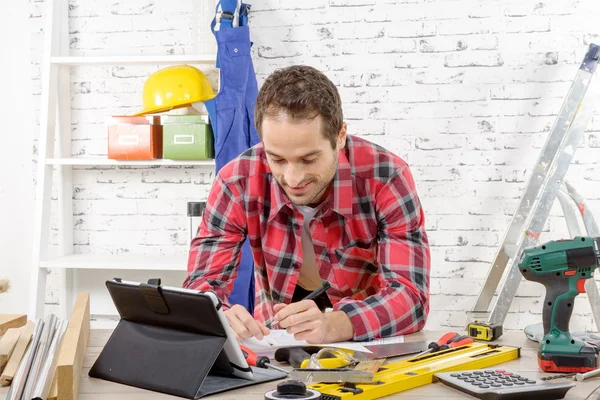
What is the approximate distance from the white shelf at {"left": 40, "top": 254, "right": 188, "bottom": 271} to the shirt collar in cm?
153

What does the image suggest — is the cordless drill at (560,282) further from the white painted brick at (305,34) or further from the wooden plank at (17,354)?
the white painted brick at (305,34)

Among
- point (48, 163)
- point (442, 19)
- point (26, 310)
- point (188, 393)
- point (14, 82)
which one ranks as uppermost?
point (442, 19)

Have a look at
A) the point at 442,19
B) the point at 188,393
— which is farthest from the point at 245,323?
the point at 442,19

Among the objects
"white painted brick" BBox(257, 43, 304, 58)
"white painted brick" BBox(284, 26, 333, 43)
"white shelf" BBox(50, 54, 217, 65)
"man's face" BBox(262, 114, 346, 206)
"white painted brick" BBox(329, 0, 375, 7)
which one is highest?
"white painted brick" BBox(329, 0, 375, 7)

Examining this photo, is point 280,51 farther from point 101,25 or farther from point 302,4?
point 101,25

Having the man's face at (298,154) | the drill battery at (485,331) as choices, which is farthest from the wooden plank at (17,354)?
the drill battery at (485,331)

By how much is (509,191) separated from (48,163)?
7.48 feet

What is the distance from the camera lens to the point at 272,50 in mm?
3738

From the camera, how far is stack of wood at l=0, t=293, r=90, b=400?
1.14 metres

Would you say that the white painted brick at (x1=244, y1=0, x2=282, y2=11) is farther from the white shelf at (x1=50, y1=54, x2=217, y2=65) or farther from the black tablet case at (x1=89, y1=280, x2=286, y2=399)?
the black tablet case at (x1=89, y1=280, x2=286, y2=399)

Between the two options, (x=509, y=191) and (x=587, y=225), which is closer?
(x=587, y=225)

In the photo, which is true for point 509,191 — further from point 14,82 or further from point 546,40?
point 14,82

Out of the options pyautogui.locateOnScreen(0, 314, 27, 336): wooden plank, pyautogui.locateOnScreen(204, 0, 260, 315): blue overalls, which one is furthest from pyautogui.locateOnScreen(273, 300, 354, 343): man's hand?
pyautogui.locateOnScreen(204, 0, 260, 315): blue overalls

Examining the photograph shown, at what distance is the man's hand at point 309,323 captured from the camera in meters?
1.58
